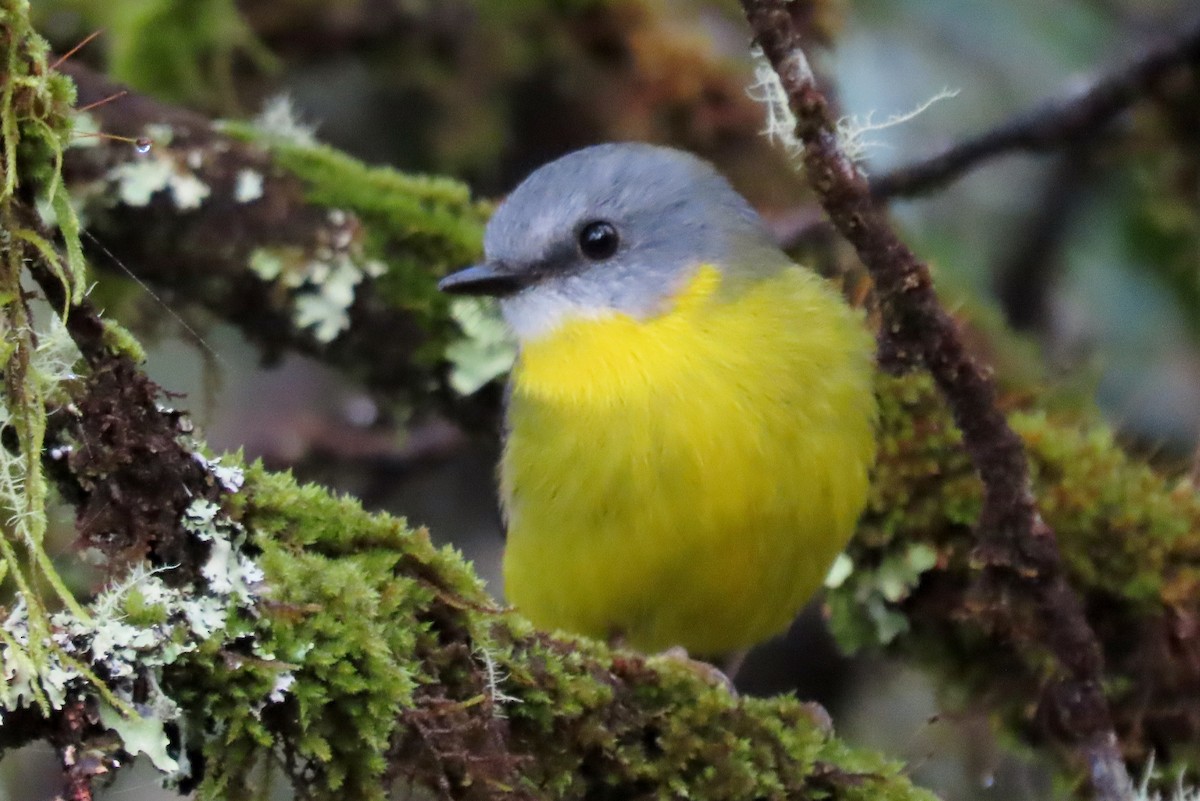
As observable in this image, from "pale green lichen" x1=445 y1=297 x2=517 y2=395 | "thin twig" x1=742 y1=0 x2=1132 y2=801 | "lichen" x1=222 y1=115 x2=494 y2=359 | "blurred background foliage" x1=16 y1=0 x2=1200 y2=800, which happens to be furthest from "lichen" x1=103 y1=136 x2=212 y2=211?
"thin twig" x1=742 y1=0 x2=1132 y2=801

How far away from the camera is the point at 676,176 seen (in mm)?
3514

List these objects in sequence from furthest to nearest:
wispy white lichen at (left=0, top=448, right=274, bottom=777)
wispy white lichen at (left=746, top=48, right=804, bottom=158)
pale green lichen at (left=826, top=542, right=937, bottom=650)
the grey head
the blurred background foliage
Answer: the blurred background foliage, pale green lichen at (left=826, top=542, right=937, bottom=650), the grey head, wispy white lichen at (left=746, top=48, right=804, bottom=158), wispy white lichen at (left=0, top=448, right=274, bottom=777)

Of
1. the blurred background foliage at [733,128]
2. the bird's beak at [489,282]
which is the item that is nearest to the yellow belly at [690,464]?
the bird's beak at [489,282]

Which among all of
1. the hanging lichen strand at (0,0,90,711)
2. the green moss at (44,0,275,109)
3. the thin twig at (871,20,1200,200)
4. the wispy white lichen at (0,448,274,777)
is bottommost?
the wispy white lichen at (0,448,274,777)

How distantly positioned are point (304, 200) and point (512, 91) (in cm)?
161

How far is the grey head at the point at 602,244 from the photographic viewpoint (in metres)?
3.24

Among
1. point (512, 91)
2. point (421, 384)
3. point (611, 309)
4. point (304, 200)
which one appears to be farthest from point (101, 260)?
point (512, 91)

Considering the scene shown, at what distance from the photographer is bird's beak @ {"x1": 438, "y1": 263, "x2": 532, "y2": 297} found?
3.31m

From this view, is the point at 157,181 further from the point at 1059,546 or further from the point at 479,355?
the point at 1059,546

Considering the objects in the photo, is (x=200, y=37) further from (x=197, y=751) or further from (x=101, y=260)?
(x=197, y=751)

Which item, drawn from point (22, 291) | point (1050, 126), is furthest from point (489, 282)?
point (1050, 126)

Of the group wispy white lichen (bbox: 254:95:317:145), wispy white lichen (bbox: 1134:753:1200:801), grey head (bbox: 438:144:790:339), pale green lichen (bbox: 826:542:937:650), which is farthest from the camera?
wispy white lichen (bbox: 254:95:317:145)

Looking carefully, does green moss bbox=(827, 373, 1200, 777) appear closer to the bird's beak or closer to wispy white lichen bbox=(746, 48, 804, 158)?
the bird's beak

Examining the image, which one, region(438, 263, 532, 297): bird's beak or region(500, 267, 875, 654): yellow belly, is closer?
region(500, 267, 875, 654): yellow belly
